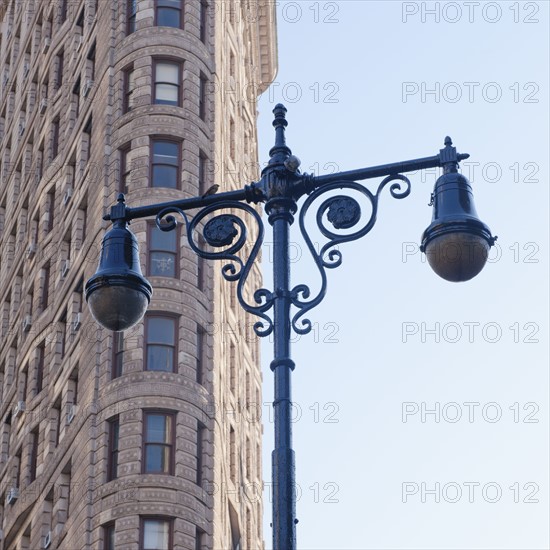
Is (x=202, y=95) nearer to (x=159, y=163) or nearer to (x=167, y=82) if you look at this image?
(x=167, y=82)

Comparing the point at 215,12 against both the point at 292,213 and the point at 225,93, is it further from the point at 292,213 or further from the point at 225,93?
the point at 292,213

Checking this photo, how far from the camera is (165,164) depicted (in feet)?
150

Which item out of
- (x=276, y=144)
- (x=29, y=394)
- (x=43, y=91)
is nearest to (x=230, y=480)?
(x=29, y=394)

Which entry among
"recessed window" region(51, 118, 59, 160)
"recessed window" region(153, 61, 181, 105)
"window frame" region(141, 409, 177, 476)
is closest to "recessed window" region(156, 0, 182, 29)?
"recessed window" region(153, 61, 181, 105)

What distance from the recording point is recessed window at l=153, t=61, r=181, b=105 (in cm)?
4697

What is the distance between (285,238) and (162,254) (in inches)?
1212

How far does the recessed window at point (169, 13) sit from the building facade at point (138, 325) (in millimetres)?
50

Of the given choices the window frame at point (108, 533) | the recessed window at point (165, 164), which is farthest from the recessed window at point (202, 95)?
the window frame at point (108, 533)

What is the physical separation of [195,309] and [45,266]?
1124cm

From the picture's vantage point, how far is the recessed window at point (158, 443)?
39938 millimetres

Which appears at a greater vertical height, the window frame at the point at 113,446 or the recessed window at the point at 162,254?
the recessed window at the point at 162,254

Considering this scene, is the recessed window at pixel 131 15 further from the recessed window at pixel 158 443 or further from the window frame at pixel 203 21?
the recessed window at pixel 158 443

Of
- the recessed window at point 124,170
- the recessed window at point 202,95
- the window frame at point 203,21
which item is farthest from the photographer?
the window frame at point 203,21

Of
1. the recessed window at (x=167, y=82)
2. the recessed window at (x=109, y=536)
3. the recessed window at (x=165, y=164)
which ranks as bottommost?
the recessed window at (x=109, y=536)
